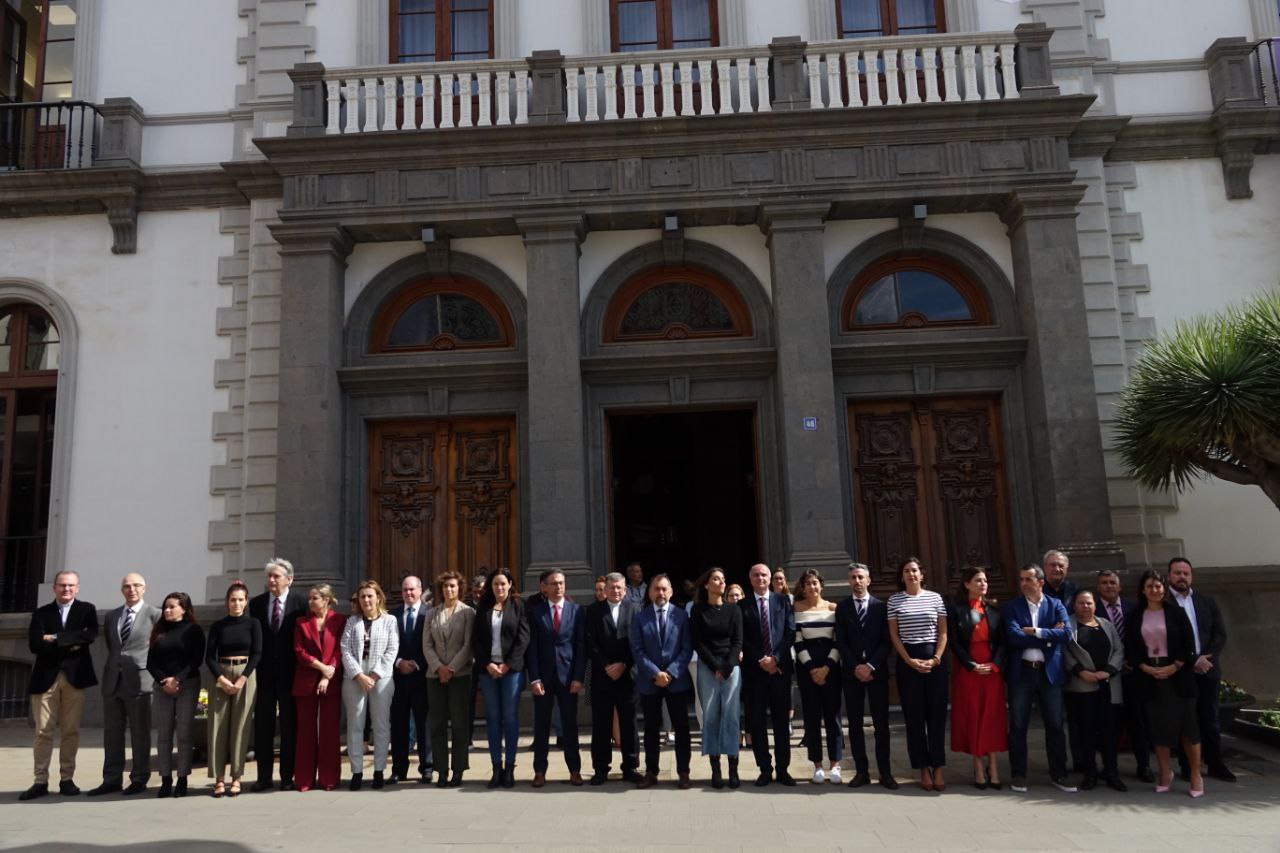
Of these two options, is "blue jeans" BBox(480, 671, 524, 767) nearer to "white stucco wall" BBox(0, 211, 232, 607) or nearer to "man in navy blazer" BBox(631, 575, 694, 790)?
"man in navy blazer" BBox(631, 575, 694, 790)

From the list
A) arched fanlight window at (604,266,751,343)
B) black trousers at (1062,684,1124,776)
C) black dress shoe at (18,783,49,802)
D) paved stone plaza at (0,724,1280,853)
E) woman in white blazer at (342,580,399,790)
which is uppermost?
arched fanlight window at (604,266,751,343)

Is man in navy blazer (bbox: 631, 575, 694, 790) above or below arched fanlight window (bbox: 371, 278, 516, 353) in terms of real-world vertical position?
below

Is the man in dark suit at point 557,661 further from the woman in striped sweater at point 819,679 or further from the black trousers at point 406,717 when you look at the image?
the woman in striped sweater at point 819,679

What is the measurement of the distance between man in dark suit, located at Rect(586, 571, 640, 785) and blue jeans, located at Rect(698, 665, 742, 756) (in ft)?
2.05

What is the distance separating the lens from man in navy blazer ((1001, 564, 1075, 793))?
858cm

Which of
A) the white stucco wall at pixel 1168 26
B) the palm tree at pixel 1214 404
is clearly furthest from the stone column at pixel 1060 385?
the white stucco wall at pixel 1168 26

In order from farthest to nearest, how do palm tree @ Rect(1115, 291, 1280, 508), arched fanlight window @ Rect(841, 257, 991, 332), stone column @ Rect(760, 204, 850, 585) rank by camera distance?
arched fanlight window @ Rect(841, 257, 991, 332) → stone column @ Rect(760, 204, 850, 585) → palm tree @ Rect(1115, 291, 1280, 508)

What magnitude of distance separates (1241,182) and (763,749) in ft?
33.2

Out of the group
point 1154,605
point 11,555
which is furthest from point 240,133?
point 1154,605

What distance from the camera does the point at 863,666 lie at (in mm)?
8625

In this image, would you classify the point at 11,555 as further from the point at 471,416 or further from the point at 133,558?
the point at 471,416

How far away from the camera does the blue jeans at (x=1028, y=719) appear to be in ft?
28.1

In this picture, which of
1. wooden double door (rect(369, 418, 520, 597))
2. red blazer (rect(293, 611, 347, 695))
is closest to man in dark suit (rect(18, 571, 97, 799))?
red blazer (rect(293, 611, 347, 695))

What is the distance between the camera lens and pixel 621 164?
13.4 meters
